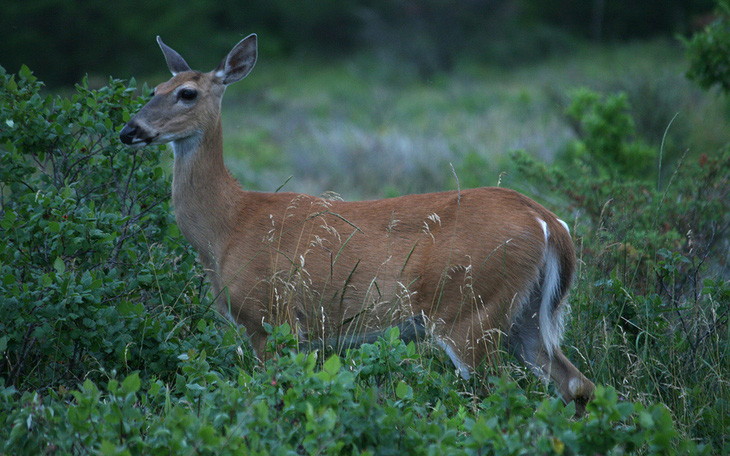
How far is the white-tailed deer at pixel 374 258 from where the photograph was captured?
3.76 meters

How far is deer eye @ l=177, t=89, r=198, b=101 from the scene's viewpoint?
4383 millimetres

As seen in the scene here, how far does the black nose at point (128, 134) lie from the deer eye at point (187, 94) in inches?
16.5

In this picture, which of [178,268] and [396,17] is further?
[396,17]

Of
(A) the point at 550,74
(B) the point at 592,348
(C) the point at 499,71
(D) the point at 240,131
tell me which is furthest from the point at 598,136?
(C) the point at 499,71

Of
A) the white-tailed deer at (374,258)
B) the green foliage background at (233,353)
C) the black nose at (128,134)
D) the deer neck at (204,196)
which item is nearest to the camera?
the green foliage background at (233,353)

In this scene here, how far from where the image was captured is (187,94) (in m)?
4.40

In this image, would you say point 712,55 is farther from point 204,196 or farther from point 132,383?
point 132,383

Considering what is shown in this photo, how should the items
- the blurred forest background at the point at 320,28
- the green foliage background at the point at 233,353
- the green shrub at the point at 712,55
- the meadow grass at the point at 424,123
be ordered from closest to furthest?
the green foliage background at the point at 233,353, the green shrub at the point at 712,55, the meadow grass at the point at 424,123, the blurred forest background at the point at 320,28

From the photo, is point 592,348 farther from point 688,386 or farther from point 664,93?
point 664,93

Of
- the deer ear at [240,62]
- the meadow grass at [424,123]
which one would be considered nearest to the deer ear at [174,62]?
the deer ear at [240,62]

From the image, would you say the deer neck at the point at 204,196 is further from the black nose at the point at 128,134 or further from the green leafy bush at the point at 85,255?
the black nose at the point at 128,134

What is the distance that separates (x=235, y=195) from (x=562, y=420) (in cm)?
261

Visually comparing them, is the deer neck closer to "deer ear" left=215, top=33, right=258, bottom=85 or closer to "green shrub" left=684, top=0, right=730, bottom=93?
"deer ear" left=215, top=33, right=258, bottom=85

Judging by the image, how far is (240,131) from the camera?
1661cm
